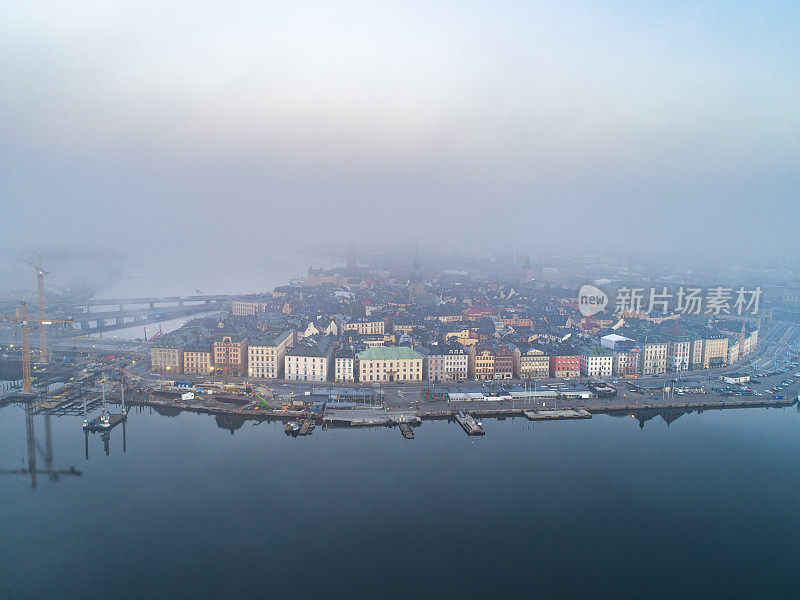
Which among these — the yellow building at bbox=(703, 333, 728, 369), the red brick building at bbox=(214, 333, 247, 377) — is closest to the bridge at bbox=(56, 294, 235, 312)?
the red brick building at bbox=(214, 333, 247, 377)

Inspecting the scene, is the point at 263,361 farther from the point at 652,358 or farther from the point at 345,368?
the point at 652,358

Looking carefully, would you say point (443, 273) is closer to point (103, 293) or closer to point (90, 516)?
point (103, 293)

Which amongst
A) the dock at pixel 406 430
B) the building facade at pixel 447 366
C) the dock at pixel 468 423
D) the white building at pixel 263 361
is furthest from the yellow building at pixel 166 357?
the dock at pixel 468 423

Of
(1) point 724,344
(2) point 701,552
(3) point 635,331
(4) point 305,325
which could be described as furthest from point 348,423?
(1) point 724,344

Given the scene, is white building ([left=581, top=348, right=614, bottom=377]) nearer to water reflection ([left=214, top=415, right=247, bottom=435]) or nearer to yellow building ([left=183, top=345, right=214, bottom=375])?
water reflection ([left=214, top=415, right=247, bottom=435])

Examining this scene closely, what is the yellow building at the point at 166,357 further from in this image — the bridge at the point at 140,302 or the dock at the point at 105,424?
the bridge at the point at 140,302

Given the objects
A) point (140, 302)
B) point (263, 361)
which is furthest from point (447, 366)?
point (140, 302)
